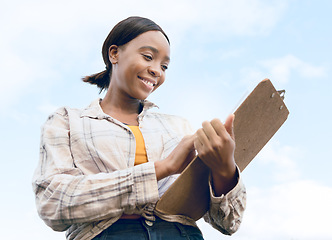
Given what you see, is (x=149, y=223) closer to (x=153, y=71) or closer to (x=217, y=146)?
(x=217, y=146)

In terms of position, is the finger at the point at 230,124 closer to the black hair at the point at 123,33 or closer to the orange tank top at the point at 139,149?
the orange tank top at the point at 139,149

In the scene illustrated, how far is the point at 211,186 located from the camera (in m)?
1.59

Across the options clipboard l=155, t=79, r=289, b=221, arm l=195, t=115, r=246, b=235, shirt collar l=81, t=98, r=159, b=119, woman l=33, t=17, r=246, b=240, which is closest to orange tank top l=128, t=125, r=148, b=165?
woman l=33, t=17, r=246, b=240

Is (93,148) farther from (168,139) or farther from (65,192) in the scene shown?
(168,139)

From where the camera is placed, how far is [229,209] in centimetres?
161

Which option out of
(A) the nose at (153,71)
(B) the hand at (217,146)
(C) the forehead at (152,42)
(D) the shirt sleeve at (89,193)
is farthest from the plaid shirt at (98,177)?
(C) the forehead at (152,42)

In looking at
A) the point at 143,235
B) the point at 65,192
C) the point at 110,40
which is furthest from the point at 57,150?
the point at 110,40

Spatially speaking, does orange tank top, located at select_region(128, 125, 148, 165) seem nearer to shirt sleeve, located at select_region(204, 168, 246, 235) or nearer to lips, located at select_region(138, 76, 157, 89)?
lips, located at select_region(138, 76, 157, 89)

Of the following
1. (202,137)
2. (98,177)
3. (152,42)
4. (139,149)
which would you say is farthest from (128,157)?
(152,42)

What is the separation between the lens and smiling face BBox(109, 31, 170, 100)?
194 cm

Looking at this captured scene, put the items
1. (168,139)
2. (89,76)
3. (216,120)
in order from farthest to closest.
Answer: (89,76)
(168,139)
(216,120)

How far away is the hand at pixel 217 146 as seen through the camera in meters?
1.43

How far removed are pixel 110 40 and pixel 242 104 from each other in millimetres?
942

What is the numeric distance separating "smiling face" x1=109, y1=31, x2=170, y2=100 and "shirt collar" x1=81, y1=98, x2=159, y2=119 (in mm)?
141
